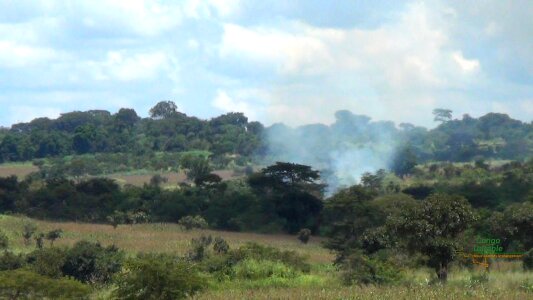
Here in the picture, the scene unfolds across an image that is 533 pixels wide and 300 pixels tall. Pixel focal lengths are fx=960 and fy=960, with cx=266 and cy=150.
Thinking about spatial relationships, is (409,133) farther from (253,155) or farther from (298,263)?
(298,263)

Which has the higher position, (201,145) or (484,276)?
(201,145)

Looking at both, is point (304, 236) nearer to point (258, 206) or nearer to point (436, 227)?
point (258, 206)

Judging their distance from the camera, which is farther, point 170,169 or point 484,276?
point 170,169

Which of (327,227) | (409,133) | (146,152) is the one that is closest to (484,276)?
(327,227)

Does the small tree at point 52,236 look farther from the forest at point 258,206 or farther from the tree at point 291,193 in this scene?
the tree at point 291,193

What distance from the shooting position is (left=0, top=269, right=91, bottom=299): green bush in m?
22.9

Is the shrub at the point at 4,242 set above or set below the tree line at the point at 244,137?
below

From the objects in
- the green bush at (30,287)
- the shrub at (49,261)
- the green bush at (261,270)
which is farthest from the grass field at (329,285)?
the green bush at (30,287)

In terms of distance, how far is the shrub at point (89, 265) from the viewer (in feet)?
101

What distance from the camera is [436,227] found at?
83.7ft

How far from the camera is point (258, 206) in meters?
57.5

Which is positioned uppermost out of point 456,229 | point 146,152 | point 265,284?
point 146,152

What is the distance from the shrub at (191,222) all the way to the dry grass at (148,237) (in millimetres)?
374

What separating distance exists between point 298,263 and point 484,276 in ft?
24.7
